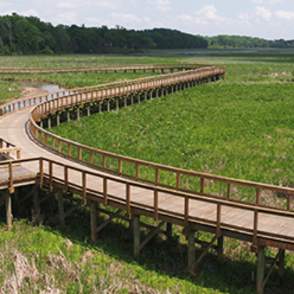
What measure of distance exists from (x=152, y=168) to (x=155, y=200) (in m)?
8.33

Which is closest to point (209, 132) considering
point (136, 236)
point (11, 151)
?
point (11, 151)

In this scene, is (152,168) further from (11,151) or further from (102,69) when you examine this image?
(102,69)

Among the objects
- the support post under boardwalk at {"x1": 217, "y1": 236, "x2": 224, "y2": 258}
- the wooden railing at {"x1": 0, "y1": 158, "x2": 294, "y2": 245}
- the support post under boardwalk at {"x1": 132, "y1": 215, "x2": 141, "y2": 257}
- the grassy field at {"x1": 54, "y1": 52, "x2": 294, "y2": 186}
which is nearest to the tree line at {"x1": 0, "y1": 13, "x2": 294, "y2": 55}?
the grassy field at {"x1": 54, "y1": 52, "x2": 294, "y2": 186}

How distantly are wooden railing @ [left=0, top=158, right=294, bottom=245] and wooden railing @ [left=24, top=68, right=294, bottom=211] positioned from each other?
729 mm

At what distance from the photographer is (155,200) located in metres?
15.9

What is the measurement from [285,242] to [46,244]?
709 centimetres

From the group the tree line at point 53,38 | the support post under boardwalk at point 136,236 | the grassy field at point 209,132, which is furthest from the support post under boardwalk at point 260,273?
the tree line at point 53,38

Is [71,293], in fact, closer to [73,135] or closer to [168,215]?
[168,215]

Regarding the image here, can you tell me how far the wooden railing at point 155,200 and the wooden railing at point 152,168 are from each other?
73 centimetres

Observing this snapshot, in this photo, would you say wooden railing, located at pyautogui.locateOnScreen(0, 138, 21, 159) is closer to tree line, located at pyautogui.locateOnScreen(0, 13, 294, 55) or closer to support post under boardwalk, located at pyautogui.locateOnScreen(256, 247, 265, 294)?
support post under boardwalk, located at pyautogui.locateOnScreen(256, 247, 265, 294)

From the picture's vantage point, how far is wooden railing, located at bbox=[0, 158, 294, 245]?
47.1 feet

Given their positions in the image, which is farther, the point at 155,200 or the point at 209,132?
the point at 209,132

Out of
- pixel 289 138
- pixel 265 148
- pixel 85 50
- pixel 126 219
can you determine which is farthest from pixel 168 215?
pixel 85 50

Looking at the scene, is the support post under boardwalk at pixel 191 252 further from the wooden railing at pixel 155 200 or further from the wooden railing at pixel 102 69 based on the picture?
the wooden railing at pixel 102 69
